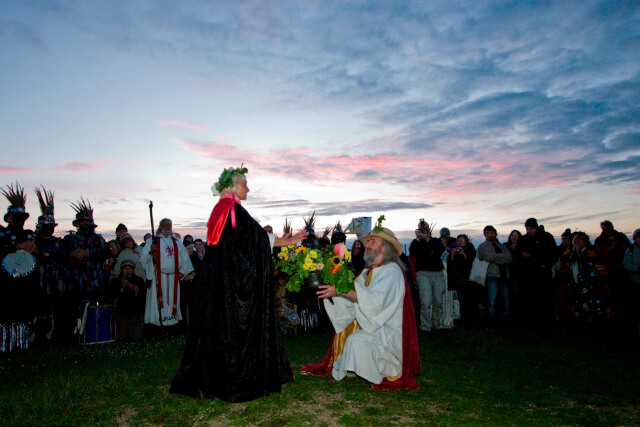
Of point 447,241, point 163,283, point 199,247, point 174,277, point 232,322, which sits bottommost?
point 232,322

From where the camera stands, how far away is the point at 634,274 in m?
8.85

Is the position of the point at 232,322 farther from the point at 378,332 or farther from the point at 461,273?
the point at 461,273

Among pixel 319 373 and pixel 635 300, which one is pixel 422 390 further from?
pixel 635 300

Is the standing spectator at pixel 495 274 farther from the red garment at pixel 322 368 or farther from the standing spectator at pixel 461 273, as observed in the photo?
the red garment at pixel 322 368

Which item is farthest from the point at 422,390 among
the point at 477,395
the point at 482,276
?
the point at 482,276

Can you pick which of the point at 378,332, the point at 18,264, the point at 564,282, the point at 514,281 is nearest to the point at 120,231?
the point at 18,264

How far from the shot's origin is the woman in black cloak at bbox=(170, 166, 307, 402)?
4812 millimetres

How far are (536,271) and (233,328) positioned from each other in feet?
27.3

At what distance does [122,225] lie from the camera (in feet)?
36.1

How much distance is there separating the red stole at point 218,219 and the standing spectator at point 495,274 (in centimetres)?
741

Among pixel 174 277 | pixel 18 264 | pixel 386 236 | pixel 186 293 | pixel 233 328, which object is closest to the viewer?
pixel 233 328

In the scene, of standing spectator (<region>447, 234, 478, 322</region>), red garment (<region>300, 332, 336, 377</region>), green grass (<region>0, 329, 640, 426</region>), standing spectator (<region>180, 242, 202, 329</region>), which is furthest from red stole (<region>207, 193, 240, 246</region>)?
standing spectator (<region>447, 234, 478, 322</region>)

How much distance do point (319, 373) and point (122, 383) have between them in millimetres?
2429

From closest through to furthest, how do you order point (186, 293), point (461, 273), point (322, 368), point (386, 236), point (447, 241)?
point (386, 236) → point (322, 368) → point (186, 293) → point (461, 273) → point (447, 241)
